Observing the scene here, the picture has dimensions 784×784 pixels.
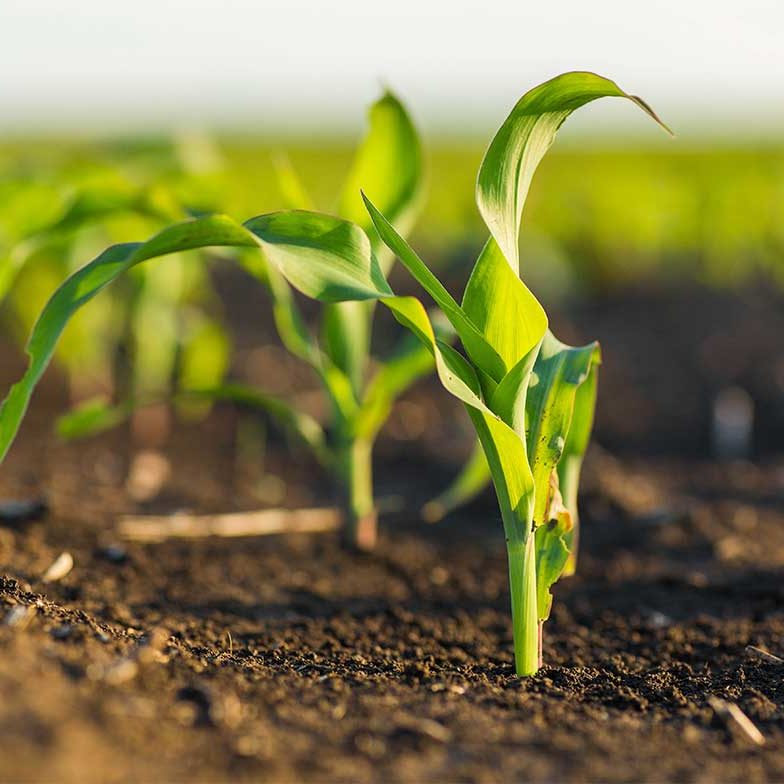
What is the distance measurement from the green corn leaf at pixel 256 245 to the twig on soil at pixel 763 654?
0.95m

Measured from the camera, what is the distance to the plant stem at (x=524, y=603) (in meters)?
1.58

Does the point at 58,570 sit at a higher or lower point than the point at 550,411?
lower

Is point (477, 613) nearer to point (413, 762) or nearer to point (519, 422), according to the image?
point (519, 422)

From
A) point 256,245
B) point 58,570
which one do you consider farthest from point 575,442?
point 58,570

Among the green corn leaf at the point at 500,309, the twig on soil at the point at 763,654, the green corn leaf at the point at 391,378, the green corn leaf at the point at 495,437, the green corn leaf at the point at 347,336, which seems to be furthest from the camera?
the green corn leaf at the point at 347,336

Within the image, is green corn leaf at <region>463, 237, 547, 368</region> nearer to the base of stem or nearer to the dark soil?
the dark soil

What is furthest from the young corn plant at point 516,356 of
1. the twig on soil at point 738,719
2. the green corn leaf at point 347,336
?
the green corn leaf at point 347,336

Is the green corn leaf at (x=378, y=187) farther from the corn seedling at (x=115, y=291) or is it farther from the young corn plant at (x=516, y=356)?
the young corn plant at (x=516, y=356)

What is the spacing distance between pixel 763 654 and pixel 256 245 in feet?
3.73

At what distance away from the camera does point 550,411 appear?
1.64m

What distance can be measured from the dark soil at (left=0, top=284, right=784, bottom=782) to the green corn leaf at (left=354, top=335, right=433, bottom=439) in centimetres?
36

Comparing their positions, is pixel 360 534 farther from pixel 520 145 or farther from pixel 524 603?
pixel 520 145

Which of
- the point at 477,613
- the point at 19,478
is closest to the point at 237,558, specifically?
the point at 477,613

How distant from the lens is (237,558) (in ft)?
8.21
